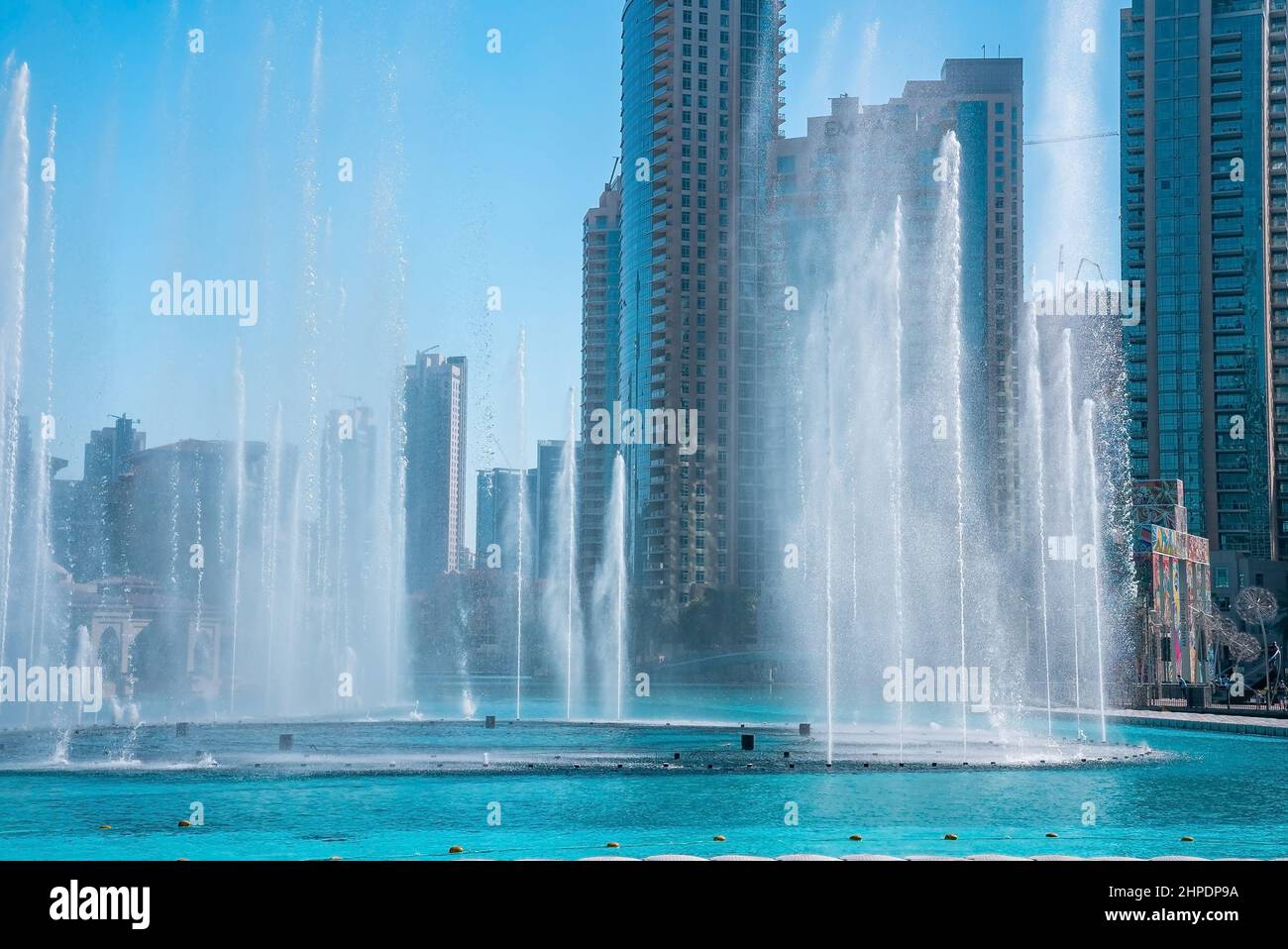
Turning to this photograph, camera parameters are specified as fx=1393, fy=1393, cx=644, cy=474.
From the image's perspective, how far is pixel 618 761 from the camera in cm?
3109

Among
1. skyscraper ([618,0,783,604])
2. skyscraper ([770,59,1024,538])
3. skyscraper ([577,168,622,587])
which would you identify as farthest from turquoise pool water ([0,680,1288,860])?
skyscraper ([577,168,622,587])

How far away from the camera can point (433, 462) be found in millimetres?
122000

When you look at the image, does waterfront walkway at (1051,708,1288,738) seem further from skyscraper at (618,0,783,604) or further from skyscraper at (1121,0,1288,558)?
skyscraper at (618,0,783,604)

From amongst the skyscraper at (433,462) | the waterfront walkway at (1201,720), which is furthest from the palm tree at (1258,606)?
the skyscraper at (433,462)

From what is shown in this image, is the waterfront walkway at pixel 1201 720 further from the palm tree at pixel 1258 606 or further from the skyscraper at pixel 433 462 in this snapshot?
the skyscraper at pixel 433 462

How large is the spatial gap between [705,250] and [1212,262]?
40799 millimetres

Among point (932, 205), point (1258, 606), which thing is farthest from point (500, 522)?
point (1258, 606)

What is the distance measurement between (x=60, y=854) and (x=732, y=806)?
10.5m

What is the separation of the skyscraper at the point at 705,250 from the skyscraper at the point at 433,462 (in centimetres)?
1562

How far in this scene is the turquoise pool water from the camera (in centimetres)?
1894

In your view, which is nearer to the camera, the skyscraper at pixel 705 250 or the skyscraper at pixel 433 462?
the skyscraper at pixel 433 462

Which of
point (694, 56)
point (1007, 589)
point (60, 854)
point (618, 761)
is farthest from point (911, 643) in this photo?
point (694, 56)

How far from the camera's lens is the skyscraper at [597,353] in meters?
126

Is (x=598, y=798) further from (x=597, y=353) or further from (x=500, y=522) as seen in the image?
(x=597, y=353)
